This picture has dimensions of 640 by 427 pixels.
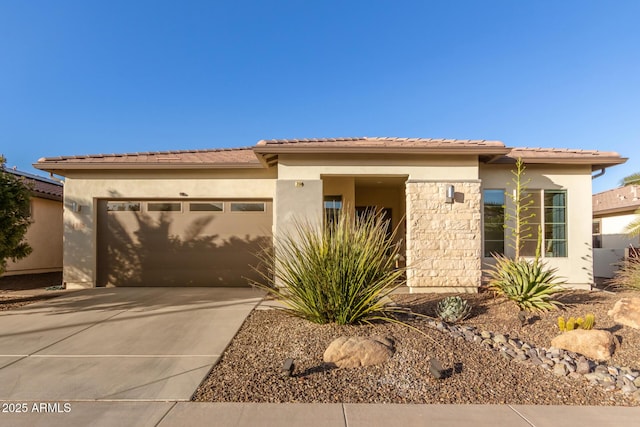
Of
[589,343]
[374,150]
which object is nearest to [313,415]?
[589,343]

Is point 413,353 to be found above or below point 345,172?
below

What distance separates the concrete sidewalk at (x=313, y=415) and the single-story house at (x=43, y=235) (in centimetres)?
1106

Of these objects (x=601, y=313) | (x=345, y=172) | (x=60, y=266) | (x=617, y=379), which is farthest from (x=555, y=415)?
(x=60, y=266)

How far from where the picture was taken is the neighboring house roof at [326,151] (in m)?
8.63

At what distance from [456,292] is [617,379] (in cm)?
456

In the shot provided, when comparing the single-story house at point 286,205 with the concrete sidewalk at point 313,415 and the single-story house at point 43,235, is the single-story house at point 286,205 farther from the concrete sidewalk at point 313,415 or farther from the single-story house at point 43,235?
the concrete sidewalk at point 313,415

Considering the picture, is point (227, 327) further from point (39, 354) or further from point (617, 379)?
point (617, 379)

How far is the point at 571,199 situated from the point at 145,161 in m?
12.0

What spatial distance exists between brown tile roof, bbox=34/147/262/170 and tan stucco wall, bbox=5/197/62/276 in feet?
12.3

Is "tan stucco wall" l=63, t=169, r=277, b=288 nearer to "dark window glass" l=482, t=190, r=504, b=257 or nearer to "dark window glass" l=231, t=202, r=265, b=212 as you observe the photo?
"dark window glass" l=231, t=202, r=265, b=212

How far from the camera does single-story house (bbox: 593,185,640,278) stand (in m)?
13.7

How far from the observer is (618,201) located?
16000 mm

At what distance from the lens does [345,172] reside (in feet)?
29.6

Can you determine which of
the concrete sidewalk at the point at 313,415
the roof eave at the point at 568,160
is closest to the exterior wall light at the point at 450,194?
the roof eave at the point at 568,160
